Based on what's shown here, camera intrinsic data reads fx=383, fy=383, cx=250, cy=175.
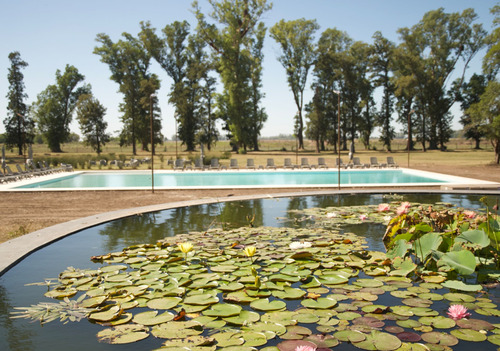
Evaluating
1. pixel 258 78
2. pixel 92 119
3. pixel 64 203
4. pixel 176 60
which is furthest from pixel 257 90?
pixel 64 203

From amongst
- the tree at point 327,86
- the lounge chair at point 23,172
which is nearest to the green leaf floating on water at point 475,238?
the lounge chair at point 23,172

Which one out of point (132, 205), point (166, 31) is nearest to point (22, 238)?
point (132, 205)

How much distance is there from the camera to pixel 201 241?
18.0 feet

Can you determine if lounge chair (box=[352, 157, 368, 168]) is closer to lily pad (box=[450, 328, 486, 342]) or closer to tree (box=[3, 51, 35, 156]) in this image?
lily pad (box=[450, 328, 486, 342])

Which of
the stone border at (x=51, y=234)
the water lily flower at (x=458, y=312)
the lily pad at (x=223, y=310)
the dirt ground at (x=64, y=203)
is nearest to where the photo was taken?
the water lily flower at (x=458, y=312)

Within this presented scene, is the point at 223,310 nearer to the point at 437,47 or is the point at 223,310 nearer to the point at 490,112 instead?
the point at 490,112

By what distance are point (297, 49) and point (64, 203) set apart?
34.7 m

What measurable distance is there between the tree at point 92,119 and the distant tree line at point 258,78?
0.31 feet

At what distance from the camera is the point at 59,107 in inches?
1766

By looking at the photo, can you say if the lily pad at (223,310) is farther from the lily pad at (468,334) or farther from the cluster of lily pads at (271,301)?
the lily pad at (468,334)

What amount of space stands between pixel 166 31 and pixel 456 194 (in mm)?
37259

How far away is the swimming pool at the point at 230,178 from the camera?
52.5 feet

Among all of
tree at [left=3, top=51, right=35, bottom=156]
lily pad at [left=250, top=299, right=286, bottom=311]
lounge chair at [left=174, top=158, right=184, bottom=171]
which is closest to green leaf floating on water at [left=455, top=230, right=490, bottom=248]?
lily pad at [left=250, top=299, right=286, bottom=311]

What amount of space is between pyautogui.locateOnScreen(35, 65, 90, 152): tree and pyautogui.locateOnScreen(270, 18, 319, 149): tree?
79.6ft
